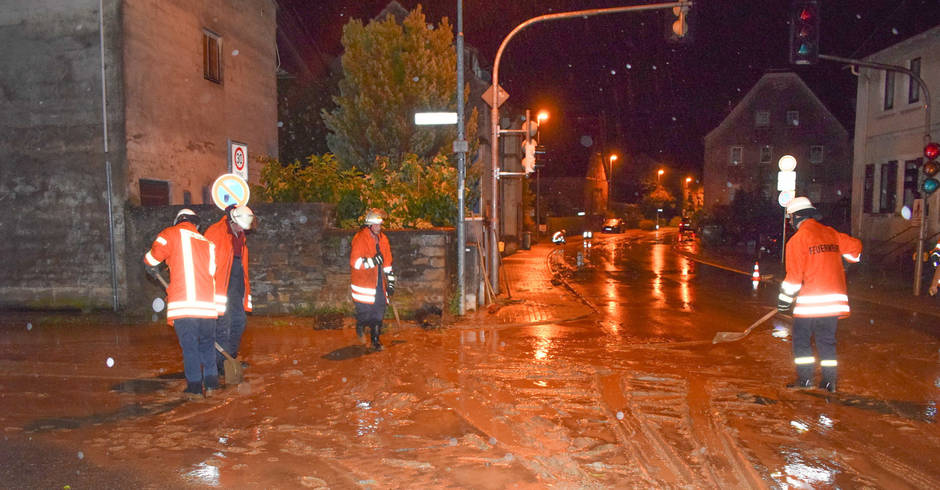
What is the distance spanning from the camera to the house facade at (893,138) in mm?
20844

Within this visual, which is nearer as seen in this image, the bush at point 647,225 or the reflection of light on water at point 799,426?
the reflection of light on water at point 799,426

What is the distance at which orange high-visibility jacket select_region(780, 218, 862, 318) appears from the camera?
667cm

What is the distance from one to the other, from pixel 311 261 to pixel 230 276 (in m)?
3.77

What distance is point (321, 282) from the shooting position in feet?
36.3

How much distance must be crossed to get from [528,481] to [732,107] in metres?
52.7

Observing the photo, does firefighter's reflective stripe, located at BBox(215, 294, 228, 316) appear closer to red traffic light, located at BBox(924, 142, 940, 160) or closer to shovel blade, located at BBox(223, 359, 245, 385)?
shovel blade, located at BBox(223, 359, 245, 385)

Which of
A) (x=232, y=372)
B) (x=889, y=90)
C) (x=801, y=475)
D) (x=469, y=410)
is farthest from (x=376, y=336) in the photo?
(x=889, y=90)

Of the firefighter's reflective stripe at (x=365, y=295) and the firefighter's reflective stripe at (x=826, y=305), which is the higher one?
the firefighter's reflective stripe at (x=826, y=305)

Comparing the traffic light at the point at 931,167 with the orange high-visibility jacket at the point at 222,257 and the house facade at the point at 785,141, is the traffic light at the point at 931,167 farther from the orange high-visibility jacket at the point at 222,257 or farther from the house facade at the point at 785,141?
the house facade at the point at 785,141

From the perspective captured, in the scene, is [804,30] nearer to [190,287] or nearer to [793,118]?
[190,287]

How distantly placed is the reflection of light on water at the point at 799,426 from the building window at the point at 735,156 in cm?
4842

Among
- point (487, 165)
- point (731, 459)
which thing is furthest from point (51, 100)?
point (487, 165)

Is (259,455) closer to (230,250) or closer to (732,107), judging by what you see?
(230,250)

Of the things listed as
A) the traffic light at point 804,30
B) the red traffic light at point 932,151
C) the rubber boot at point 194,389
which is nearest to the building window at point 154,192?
the rubber boot at point 194,389
